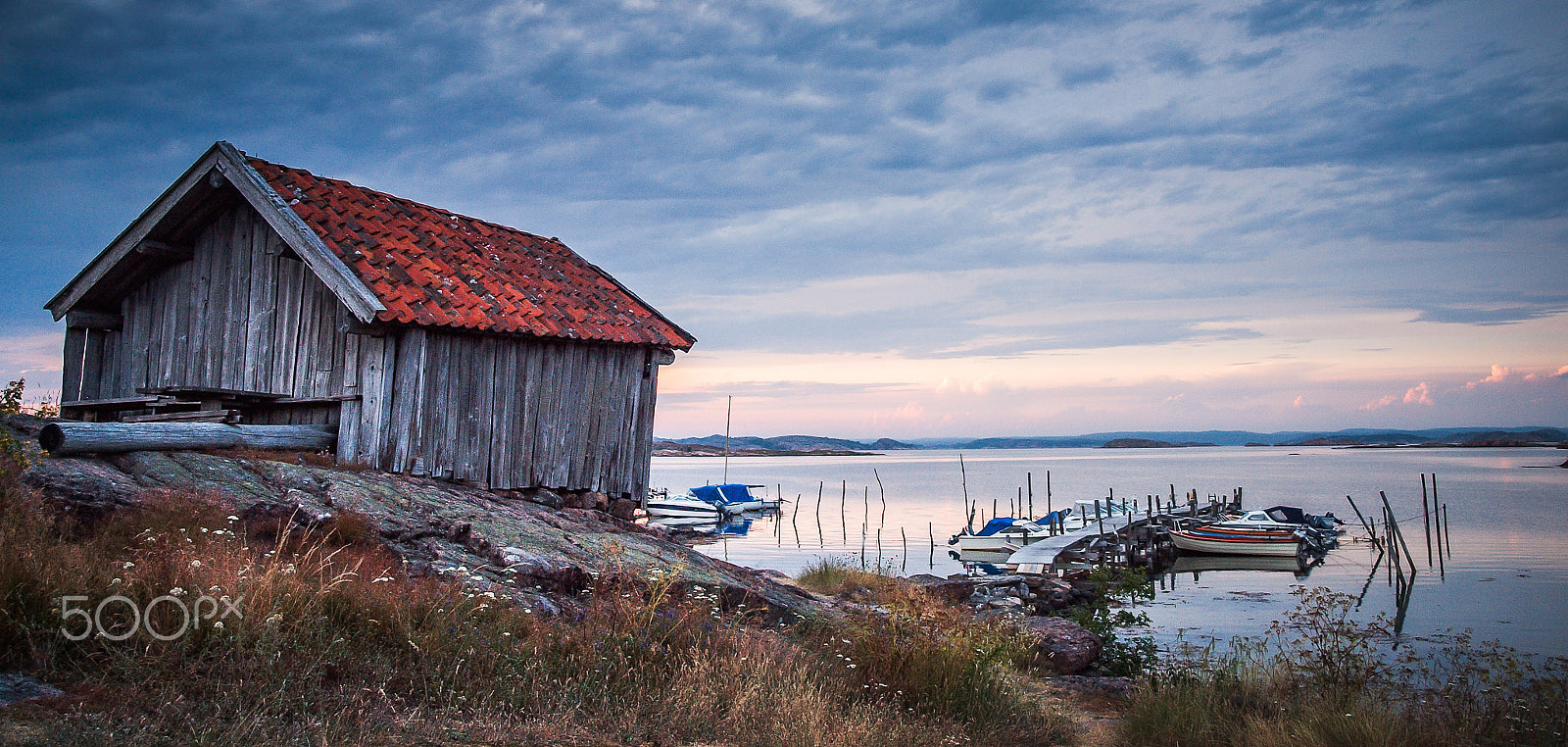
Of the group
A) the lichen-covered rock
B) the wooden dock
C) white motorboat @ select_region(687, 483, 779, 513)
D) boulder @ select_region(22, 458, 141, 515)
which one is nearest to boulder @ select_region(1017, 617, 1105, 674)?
the lichen-covered rock

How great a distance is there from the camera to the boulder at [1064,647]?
1193 centimetres

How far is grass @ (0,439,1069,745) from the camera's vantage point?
4.72m

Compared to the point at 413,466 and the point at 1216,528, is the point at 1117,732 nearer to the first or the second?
the point at 413,466

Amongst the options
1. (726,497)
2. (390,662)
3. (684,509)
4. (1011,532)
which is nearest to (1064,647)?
(390,662)

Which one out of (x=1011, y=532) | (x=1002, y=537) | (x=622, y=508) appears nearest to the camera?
(x=622, y=508)

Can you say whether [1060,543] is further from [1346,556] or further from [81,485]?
[81,485]

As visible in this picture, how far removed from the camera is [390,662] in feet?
18.5

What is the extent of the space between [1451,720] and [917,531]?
39339 mm

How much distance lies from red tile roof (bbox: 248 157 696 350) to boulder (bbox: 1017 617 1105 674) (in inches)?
280

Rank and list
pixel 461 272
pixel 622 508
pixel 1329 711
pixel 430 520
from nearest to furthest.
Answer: pixel 1329 711, pixel 430 520, pixel 461 272, pixel 622 508

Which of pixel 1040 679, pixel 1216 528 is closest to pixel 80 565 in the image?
pixel 1040 679

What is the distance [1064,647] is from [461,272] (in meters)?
10.3

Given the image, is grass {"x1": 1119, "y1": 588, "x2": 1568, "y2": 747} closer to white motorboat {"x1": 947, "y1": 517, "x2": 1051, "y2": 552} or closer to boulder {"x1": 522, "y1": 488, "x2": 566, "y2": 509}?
boulder {"x1": 522, "y1": 488, "x2": 566, "y2": 509}

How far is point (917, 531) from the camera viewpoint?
4628cm
